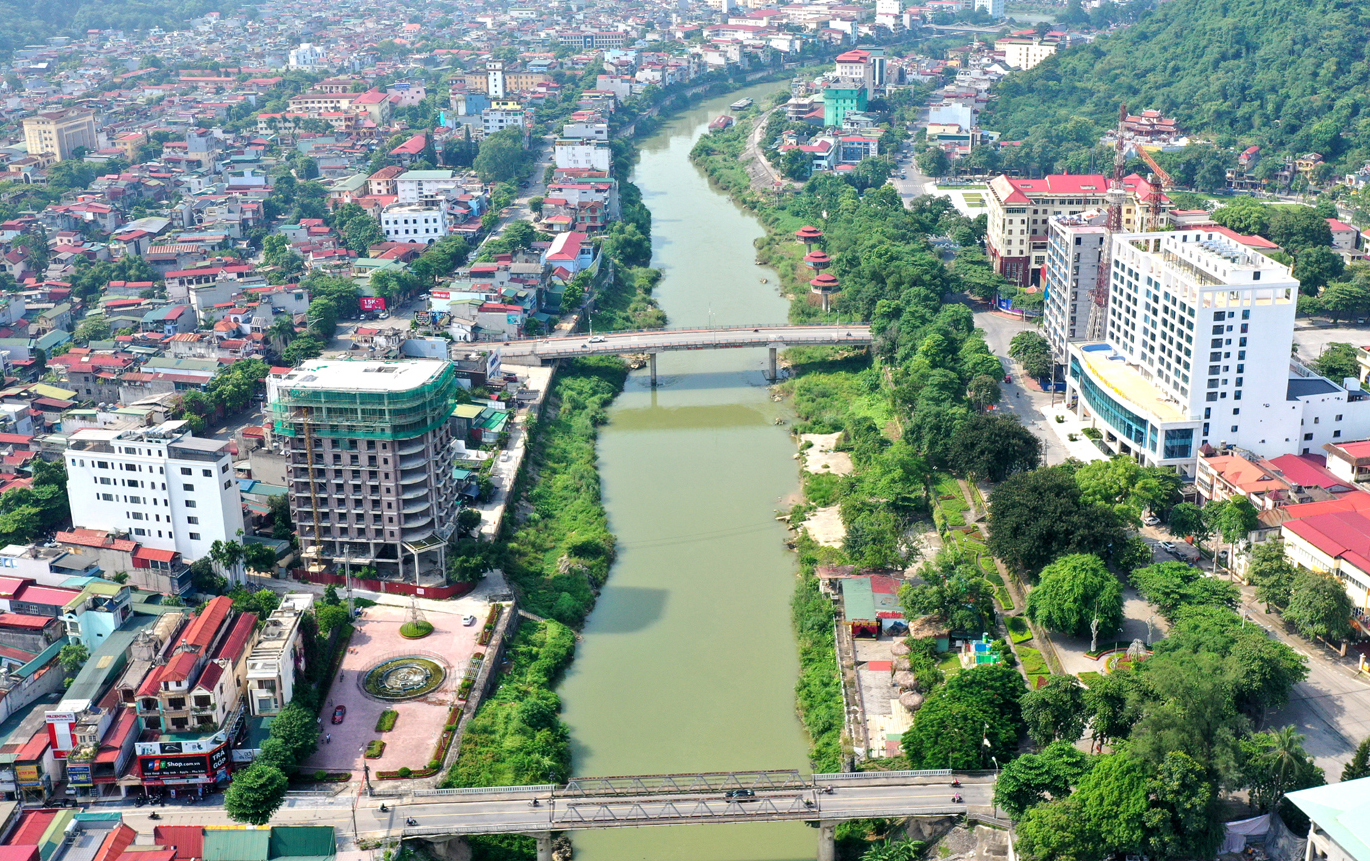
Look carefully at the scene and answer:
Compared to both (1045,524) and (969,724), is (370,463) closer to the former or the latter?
(969,724)

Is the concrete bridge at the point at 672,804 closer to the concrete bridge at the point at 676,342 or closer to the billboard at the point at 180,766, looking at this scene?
the billboard at the point at 180,766

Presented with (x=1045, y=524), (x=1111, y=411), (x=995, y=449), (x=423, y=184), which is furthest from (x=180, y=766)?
(x=423, y=184)

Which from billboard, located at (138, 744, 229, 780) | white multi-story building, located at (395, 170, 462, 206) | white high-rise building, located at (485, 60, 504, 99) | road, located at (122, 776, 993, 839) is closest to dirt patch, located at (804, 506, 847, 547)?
road, located at (122, 776, 993, 839)

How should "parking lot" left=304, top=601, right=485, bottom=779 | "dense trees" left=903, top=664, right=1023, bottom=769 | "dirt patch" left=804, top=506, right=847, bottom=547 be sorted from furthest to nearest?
1. "dirt patch" left=804, top=506, right=847, bottom=547
2. "parking lot" left=304, top=601, right=485, bottom=779
3. "dense trees" left=903, top=664, right=1023, bottom=769

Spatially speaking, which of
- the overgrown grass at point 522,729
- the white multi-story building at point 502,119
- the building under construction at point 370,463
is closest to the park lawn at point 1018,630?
the overgrown grass at point 522,729

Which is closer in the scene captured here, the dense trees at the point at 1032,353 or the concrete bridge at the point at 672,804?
the concrete bridge at the point at 672,804

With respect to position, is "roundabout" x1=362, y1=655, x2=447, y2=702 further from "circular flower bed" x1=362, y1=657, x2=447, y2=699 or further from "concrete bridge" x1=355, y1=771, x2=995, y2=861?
"concrete bridge" x1=355, y1=771, x2=995, y2=861
